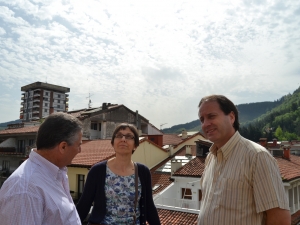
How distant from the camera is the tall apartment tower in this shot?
300ft

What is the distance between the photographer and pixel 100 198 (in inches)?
110

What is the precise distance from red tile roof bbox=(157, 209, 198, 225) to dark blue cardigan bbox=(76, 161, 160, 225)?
7.18 meters

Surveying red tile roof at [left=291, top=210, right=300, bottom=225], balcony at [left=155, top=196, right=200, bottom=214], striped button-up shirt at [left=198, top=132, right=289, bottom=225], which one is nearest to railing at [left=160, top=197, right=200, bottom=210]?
balcony at [left=155, top=196, right=200, bottom=214]

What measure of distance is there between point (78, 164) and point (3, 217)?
12920mm

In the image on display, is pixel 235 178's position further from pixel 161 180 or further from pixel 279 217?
pixel 161 180

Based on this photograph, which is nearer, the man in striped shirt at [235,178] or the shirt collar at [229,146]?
the man in striped shirt at [235,178]

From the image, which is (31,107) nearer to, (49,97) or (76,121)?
(49,97)

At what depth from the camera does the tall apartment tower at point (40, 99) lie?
91.4 m

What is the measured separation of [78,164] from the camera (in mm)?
13797

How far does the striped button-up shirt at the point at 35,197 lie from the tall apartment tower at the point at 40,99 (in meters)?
94.6

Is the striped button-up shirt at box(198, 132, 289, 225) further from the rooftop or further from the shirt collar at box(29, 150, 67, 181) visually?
the rooftop

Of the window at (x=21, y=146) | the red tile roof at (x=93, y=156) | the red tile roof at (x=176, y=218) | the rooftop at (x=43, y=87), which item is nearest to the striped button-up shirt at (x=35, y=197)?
the red tile roof at (x=176, y=218)

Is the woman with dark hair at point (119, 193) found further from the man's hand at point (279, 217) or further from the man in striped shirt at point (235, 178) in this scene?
the man's hand at point (279, 217)

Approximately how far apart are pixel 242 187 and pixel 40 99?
97426 millimetres
